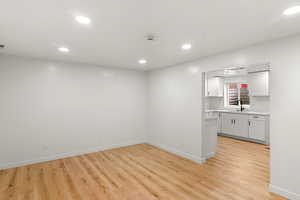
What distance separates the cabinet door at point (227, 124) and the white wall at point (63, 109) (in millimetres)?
3445

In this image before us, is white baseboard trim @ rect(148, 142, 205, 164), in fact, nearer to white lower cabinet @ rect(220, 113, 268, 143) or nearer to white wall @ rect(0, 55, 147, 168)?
white wall @ rect(0, 55, 147, 168)

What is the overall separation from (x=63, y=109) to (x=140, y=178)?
265cm

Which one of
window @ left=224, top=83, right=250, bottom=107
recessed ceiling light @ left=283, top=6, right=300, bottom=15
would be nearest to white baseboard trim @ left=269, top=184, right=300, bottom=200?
recessed ceiling light @ left=283, top=6, right=300, bottom=15

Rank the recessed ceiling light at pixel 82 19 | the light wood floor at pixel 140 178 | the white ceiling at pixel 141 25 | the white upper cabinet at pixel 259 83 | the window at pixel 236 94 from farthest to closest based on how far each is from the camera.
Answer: the window at pixel 236 94 → the white upper cabinet at pixel 259 83 → the light wood floor at pixel 140 178 → the recessed ceiling light at pixel 82 19 → the white ceiling at pixel 141 25

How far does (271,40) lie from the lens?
8.22 feet

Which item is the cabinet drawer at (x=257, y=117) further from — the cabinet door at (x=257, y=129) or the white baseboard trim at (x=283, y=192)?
the white baseboard trim at (x=283, y=192)

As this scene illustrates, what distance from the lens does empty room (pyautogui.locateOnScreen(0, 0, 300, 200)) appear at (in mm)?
1893

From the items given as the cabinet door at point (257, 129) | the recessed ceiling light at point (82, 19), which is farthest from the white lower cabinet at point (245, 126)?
the recessed ceiling light at point (82, 19)

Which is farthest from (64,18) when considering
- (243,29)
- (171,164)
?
(171,164)

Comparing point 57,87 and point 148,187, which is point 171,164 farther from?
point 57,87

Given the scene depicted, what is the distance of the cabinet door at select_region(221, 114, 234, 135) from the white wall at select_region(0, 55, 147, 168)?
345 cm

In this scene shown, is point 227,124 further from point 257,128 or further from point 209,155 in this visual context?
point 209,155

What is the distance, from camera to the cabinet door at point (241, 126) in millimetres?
5508

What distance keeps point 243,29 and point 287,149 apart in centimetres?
193
